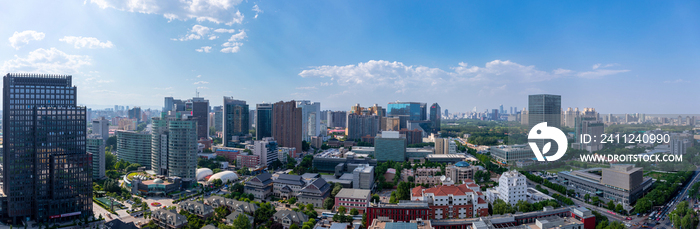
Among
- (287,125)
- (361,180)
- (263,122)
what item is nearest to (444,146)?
(361,180)

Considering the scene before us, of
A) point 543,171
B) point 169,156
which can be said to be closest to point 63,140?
point 169,156

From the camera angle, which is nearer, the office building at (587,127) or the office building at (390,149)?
the office building at (587,127)

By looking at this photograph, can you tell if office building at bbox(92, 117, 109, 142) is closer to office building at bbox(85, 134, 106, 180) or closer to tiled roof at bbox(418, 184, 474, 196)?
office building at bbox(85, 134, 106, 180)

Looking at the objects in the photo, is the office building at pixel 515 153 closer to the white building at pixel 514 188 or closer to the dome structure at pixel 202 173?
the white building at pixel 514 188

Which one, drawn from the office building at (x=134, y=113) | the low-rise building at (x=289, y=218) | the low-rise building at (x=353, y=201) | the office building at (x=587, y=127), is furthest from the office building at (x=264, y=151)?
the office building at (x=134, y=113)

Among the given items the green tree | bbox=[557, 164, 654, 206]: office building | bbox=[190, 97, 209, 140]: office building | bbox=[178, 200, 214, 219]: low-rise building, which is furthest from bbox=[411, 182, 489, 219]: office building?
bbox=[190, 97, 209, 140]: office building

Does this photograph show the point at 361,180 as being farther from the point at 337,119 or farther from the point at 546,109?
the point at 337,119
